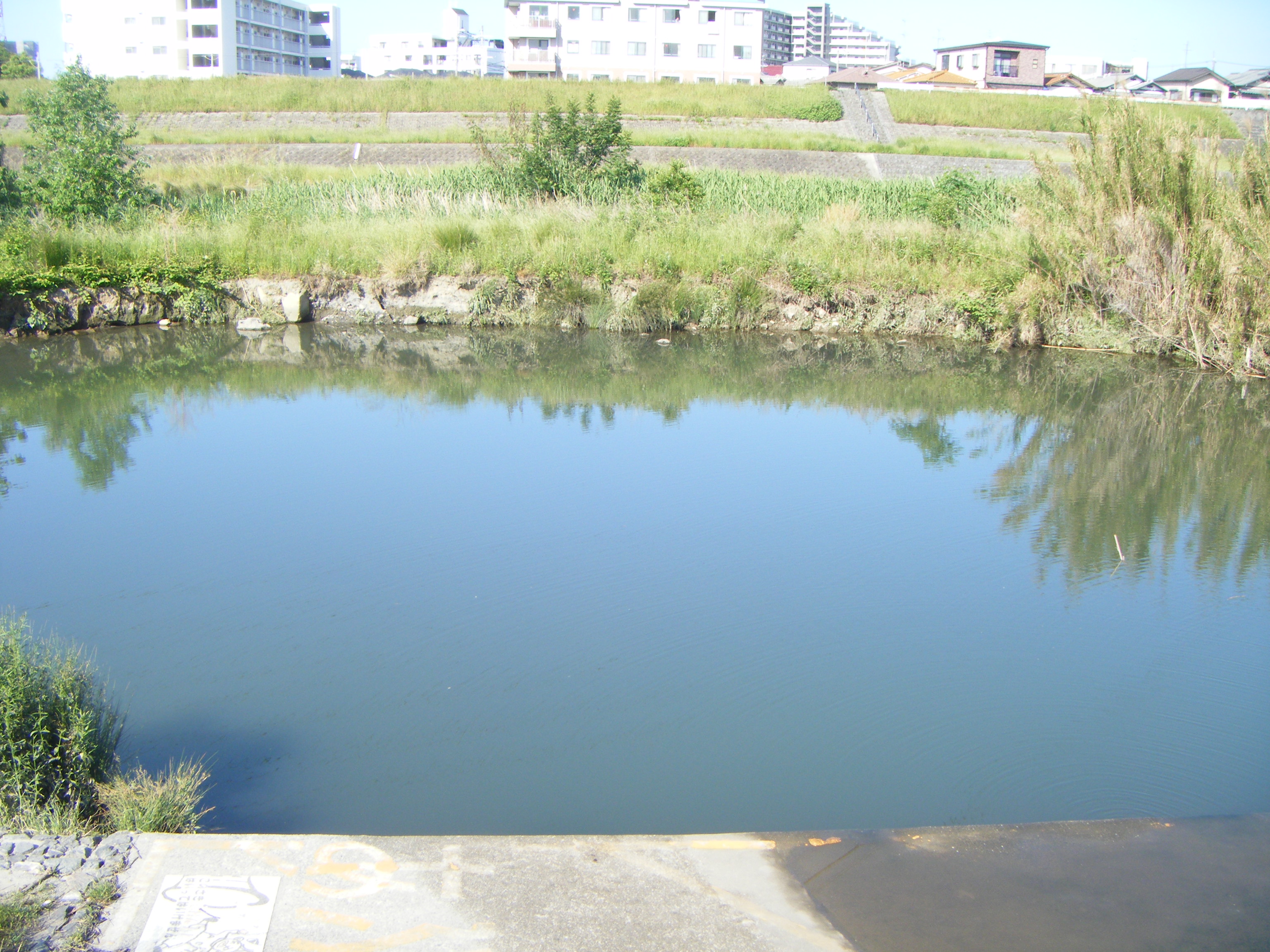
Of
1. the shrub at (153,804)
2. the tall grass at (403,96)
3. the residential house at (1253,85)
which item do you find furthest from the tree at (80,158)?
the residential house at (1253,85)

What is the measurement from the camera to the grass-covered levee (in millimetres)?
11500

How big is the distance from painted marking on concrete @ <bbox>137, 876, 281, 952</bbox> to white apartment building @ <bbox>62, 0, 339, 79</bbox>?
62925 mm

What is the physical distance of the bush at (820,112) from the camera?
37.2m

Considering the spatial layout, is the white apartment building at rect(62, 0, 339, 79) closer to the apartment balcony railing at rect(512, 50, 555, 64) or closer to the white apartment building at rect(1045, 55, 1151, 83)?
the apartment balcony railing at rect(512, 50, 555, 64)

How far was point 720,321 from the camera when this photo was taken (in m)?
13.8

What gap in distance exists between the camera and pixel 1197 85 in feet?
224

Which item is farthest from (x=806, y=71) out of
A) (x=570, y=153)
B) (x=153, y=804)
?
(x=153, y=804)

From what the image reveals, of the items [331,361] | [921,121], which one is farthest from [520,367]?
[921,121]

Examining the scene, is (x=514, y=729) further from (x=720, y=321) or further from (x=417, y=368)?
(x=720, y=321)

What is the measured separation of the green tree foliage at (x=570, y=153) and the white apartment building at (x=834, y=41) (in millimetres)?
126893

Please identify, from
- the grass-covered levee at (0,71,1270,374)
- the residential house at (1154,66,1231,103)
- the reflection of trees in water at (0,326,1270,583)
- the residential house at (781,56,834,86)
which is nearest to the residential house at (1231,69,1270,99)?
the residential house at (1154,66,1231,103)

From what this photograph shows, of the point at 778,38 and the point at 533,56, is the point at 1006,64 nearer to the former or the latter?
the point at 533,56

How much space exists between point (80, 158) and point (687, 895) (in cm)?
1593

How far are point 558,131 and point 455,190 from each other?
211 cm
